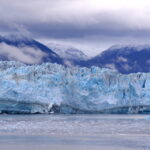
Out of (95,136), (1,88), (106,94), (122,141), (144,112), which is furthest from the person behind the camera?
(144,112)

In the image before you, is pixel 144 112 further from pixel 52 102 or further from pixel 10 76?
pixel 10 76

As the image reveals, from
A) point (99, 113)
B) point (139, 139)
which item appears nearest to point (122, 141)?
point (139, 139)

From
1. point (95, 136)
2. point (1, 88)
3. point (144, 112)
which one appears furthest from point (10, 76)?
point (95, 136)

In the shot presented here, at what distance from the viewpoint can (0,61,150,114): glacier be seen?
4019cm

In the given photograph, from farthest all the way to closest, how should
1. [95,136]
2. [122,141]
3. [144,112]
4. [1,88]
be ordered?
[144,112], [1,88], [95,136], [122,141]

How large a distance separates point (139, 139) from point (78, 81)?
78.3ft

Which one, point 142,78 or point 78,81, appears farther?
point 142,78

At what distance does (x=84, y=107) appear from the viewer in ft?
142

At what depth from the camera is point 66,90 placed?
4244 centimetres

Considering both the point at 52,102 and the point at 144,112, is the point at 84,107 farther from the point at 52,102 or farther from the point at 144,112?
the point at 144,112

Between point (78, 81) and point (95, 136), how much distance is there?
73.3 ft

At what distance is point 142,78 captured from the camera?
4638cm

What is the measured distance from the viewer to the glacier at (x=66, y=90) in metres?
40.2

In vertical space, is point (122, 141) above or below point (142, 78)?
below
